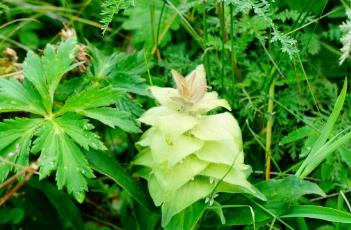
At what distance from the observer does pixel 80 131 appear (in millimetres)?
1115

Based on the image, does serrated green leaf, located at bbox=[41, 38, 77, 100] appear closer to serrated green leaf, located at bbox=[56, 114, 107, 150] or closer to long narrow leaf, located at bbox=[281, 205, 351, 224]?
serrated green leaf, located at bbox=[56, 114, 107, 150]

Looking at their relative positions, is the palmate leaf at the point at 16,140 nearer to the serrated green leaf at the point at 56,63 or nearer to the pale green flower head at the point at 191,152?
the serrated green leaf at the point at 56,63

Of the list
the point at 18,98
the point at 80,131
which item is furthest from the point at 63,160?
the point at 18,98

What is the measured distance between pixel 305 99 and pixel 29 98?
0.68 metres

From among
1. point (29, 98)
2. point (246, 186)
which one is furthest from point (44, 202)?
point (246, 186)

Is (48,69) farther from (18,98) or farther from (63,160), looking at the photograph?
(63,160)

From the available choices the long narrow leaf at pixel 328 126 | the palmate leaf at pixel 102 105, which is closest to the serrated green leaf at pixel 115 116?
the palmate leaf at pixel 102 105

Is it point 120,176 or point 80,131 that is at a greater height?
point 80,131

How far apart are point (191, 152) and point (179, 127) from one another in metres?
0.05

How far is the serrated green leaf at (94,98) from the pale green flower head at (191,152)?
81 millimetres

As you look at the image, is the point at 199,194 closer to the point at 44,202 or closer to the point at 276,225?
the point at 276,225

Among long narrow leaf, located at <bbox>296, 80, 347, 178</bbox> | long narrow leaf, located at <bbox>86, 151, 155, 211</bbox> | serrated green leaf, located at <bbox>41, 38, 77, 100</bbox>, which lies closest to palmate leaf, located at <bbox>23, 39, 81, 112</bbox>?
serrated green leaf, located at <bbox>41, 38, 77, 100</bbox>

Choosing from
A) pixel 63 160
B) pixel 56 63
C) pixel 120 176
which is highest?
pixel 56 63

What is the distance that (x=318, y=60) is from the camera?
160 centimetres
